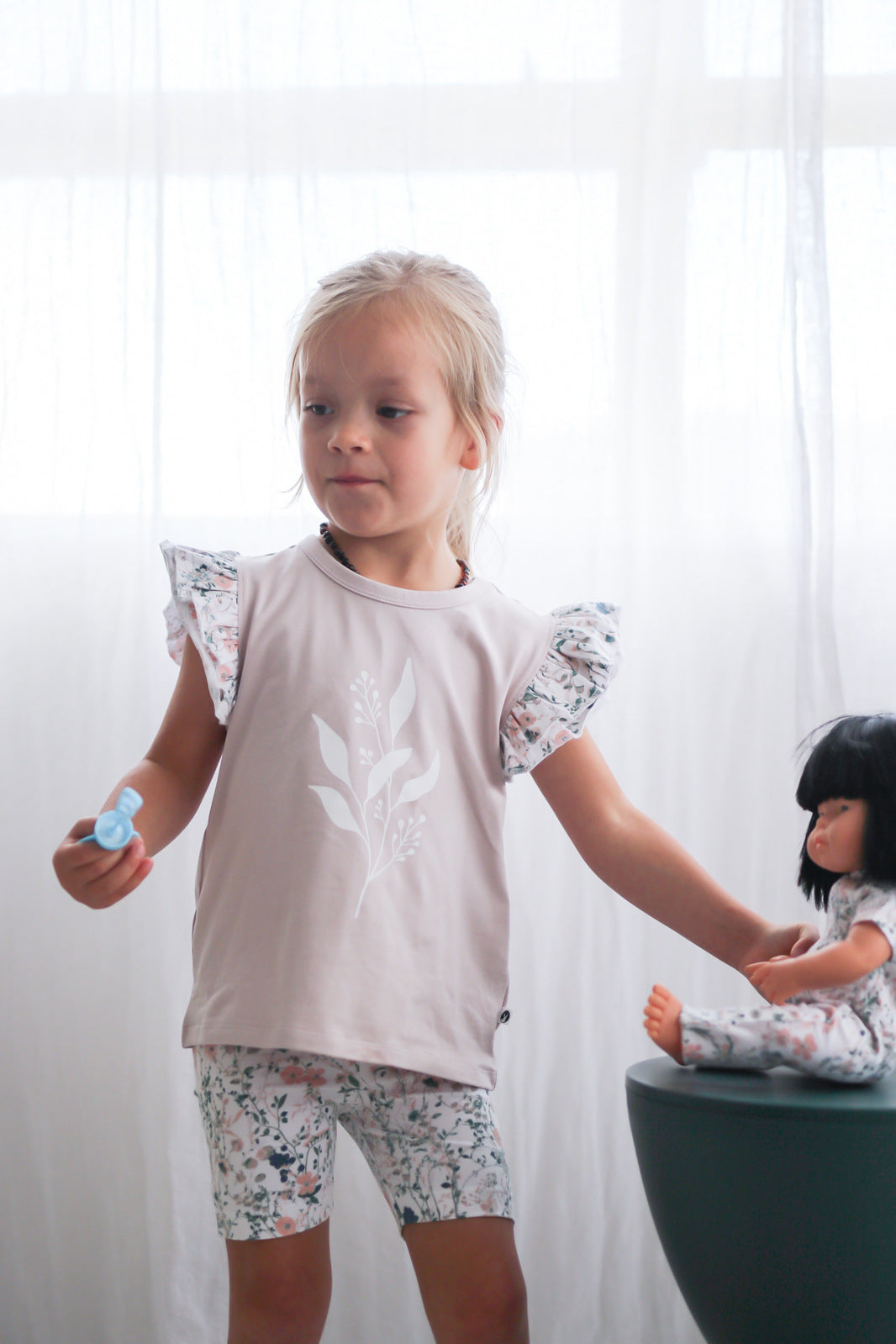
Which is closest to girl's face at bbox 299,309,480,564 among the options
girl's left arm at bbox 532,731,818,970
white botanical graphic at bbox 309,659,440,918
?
white botanical graphic at bbox 309,659,440,918

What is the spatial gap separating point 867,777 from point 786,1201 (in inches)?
10.6

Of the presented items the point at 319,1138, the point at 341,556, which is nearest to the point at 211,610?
the point at 341,556

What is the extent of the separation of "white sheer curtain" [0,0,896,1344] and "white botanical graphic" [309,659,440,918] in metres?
0.39

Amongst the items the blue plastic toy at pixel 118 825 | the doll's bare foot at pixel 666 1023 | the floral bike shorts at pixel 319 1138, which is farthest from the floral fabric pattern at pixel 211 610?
the doll's bare foot at pixel 666 1023

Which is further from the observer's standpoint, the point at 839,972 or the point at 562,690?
the point at 562,690

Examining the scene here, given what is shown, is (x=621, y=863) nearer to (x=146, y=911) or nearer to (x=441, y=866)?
(x=441, y=866)

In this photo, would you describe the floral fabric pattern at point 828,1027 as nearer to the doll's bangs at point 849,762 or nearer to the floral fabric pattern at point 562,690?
the doll's bangs at point 849,762

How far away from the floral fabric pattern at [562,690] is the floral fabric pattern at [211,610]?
8.3 inches

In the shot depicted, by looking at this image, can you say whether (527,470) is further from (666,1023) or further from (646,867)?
(666,1023)

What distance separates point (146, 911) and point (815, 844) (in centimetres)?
72

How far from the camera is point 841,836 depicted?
2.51 feet

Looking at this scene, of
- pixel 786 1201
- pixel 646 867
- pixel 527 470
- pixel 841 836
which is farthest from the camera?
pixel 527 470

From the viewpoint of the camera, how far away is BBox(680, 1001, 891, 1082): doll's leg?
71 cm

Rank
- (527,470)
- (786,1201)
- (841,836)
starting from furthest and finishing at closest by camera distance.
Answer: (527,470) → (841,836) → (786,1201)
